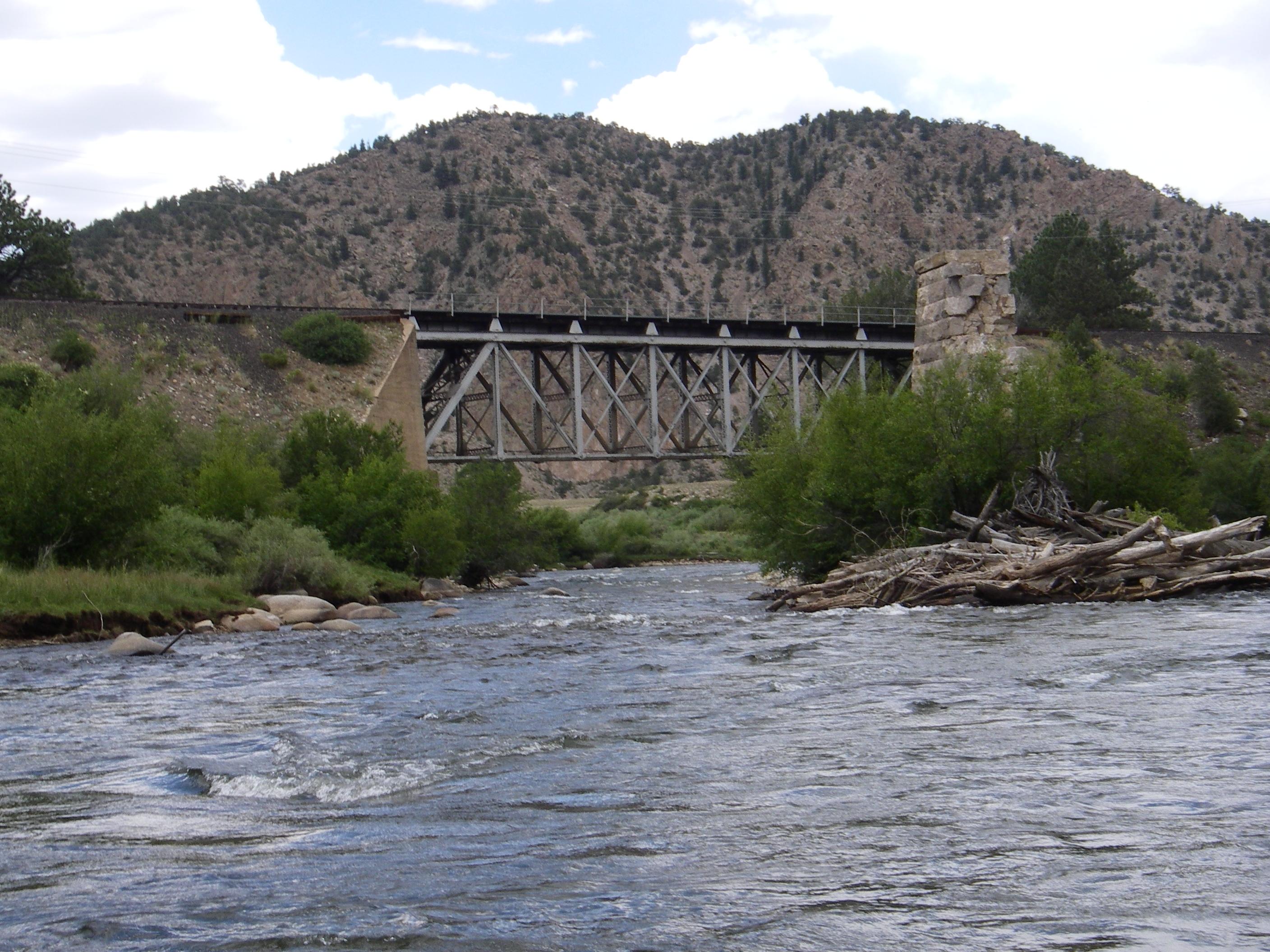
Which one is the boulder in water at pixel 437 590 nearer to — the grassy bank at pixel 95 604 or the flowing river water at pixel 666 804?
the grassy bank at pixel 95 604

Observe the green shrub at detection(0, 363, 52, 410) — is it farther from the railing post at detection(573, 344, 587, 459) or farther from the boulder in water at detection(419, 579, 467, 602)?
the railing post at detection(573, 344, 587, 459)

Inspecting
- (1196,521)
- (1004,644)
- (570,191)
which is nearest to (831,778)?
(1004,644)

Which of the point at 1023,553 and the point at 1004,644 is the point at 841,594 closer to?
the point at 1023,553

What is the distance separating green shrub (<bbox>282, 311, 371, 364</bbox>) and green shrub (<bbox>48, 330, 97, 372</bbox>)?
929 cm

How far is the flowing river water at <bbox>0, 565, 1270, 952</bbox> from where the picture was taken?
19.6 feet

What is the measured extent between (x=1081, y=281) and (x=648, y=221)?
166ft

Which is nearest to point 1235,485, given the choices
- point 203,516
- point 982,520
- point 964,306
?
point 964,306

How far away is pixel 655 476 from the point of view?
106875 millimetres

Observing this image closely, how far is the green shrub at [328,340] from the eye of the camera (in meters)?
54.2

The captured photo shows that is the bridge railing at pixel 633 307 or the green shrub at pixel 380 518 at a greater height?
the bridge railing at pixel 633 307

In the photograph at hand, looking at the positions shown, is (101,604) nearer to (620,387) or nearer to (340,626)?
(340,626)

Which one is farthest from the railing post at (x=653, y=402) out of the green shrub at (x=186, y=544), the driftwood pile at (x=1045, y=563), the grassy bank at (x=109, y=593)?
the grassy bank at (x=109, y=593)

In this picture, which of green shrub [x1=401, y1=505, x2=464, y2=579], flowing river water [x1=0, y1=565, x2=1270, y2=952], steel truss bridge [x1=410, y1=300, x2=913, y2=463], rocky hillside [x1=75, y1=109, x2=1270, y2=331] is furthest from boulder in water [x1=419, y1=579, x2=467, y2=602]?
rocky hillside [x1=75, y1=109, x2=1270, y2=331]

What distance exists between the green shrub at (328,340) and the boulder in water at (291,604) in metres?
25.6
